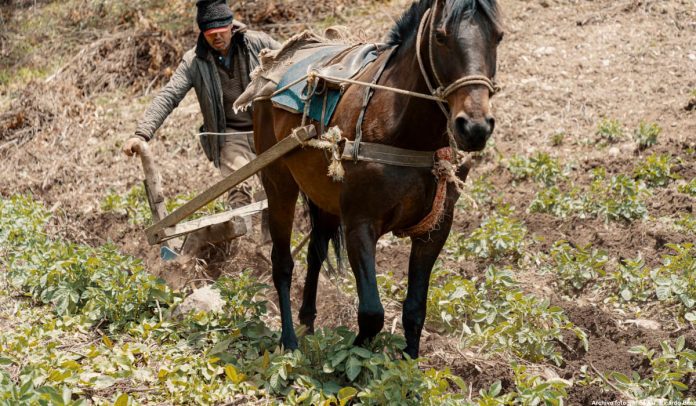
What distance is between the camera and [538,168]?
7871mm

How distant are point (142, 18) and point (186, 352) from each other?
7.97 metres

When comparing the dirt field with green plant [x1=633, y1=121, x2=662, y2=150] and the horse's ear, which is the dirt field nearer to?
green plant [x1=633, y1=121, x2=662, y2=150]

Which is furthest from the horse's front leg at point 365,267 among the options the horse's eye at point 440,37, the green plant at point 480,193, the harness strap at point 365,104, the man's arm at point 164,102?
the green plant at point 480,193

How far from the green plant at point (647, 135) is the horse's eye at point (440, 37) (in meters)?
4.70

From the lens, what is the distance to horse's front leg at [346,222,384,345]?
13.5 ft

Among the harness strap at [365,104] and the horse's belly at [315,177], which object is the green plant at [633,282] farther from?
the harness strap at [365,104]

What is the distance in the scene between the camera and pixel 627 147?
7.93 metres

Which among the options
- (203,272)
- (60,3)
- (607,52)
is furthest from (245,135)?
(60,3)

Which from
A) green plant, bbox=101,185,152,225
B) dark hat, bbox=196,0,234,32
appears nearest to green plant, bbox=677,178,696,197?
dark hat, bbox=196,0,234,32

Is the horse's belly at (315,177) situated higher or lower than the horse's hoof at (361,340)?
higher

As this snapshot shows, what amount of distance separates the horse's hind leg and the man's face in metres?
1.70

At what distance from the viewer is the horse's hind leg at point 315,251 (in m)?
5.42

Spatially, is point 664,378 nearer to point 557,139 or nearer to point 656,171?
point 656,171

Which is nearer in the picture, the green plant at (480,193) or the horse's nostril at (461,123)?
the horse's nostril at (461,123)
